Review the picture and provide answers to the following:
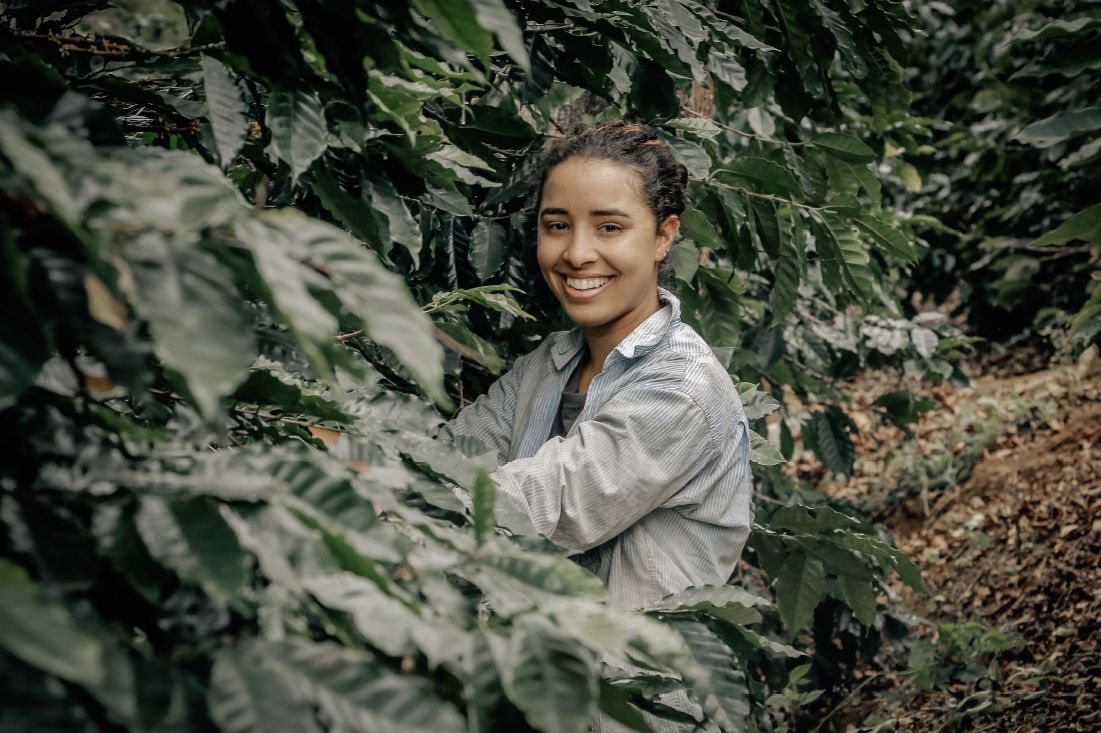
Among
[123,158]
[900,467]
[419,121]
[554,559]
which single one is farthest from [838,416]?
[900,467]

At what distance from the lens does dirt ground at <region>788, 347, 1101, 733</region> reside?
110 inches

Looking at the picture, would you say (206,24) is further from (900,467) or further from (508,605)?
(900,467)

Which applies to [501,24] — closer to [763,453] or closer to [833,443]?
[763,453]

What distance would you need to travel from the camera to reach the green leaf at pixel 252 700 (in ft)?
1.43

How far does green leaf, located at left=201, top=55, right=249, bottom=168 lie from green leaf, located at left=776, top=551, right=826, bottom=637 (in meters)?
1.18

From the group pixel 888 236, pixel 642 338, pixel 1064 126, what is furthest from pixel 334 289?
pixel 1064 126

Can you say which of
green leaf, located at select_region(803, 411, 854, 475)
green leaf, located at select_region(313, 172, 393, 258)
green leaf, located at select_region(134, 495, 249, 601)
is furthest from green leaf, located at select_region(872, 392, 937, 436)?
green leaf, located at select_region(134, 495, 249, 601)

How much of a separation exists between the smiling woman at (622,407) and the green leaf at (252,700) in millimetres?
572

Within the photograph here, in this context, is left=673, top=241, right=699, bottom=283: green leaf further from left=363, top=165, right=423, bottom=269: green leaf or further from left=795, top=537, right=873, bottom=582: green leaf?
left=363, top=165, right=423, bottom=269: green leaf

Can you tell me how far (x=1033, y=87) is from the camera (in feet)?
15.9

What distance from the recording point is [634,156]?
1.58 metres

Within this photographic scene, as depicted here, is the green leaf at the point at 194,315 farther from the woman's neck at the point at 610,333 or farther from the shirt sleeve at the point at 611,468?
the woman's neck at the point at 610,333

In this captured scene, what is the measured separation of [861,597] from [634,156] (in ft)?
3.03

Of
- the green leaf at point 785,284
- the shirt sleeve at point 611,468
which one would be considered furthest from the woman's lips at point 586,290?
the green leaf at point 785,284
